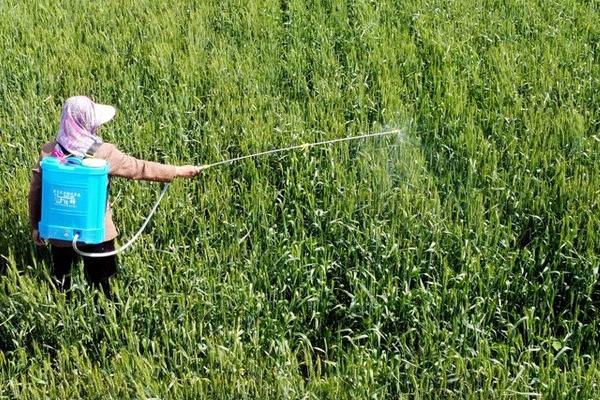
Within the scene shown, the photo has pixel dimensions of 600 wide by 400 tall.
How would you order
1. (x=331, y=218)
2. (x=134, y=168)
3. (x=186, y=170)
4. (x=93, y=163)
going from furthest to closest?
(x=331, y=218), (x=186, y=170), (x=134, y=168), (x=93, y=163)

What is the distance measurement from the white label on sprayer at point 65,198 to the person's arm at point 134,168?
21 centimetres

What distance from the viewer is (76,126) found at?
9.70ft

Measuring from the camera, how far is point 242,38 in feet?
17.5

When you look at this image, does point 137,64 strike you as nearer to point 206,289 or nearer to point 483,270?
point 206,289

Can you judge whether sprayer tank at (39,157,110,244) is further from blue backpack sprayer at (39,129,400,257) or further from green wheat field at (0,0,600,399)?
green wheat field at (0,0,600,399)

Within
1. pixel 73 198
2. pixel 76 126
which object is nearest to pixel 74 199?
pixel 73 198

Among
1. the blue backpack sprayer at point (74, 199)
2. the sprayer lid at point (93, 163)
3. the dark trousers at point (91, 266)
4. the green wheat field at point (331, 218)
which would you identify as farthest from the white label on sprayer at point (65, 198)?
the green wheat field at point (331, 218)

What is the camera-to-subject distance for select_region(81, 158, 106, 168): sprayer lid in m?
2.86

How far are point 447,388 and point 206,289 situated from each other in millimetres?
1021

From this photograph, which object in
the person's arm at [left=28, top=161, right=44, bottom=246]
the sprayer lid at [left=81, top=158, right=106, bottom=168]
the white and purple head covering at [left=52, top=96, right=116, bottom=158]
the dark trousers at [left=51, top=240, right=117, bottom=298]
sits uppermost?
the white and purple head covering at [left=52, top=96, right=116, bottom=158]

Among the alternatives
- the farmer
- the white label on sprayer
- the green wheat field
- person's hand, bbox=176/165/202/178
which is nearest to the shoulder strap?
the farmer

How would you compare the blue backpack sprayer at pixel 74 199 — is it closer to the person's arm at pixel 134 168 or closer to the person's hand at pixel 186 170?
the person's arm at pixel 134 168

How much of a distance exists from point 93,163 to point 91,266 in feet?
1.70

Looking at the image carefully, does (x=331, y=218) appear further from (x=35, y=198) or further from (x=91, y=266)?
(x=35, y=198)
